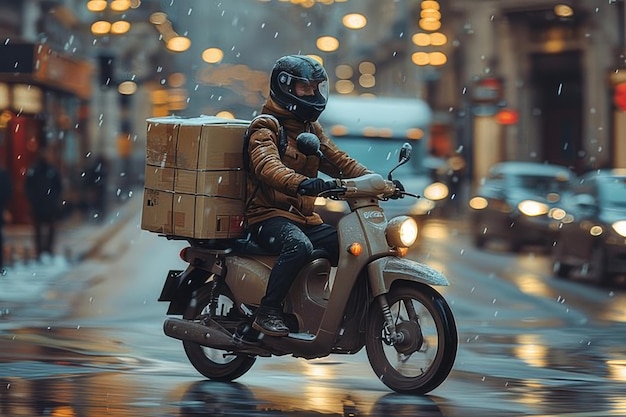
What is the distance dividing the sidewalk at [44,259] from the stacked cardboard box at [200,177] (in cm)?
505

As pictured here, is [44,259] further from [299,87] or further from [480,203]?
[299,87]

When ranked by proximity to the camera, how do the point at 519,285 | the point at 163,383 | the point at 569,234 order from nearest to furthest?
1. the point at 163,383
2. the point at 519,285
3. the point at 569,234

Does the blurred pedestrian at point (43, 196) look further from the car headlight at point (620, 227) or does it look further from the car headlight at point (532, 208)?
the car headlight at point (620, 227)

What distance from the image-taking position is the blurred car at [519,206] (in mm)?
25781

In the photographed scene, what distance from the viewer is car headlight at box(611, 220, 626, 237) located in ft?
59.8

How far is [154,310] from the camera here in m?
14.3

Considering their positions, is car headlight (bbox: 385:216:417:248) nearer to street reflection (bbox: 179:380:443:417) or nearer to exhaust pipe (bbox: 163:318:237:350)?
street reflection (bbox: 179:380:443:417)

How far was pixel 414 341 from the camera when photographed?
8148mm

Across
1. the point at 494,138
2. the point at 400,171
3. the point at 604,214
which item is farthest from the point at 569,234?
the point at 494,138

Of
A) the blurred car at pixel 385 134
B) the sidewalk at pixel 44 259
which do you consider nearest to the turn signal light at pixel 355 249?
the sidewalk at pixel 44 259

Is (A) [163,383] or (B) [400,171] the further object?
(B) [400,171]

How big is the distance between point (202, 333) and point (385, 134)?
17.6m

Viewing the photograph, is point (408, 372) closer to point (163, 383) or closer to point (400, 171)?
point (163, 383)

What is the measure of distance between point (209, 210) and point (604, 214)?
36.6 feet
